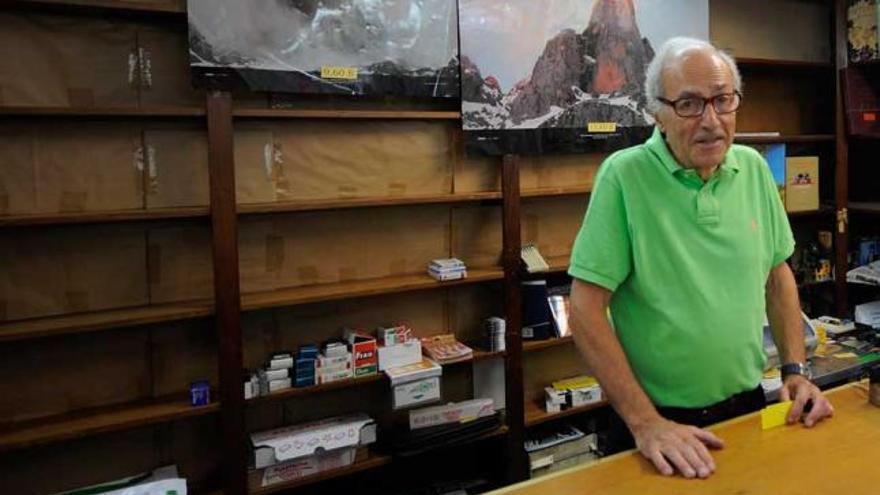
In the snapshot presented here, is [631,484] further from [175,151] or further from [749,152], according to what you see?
[175,151]

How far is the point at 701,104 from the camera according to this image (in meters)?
1.26

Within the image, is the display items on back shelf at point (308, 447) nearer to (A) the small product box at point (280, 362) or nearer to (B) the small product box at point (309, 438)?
(B) the small product box at point (309, 438)

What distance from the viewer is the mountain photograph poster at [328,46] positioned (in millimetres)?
2145

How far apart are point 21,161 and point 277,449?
126 cm

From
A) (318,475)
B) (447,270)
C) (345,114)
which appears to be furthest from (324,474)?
(345,114)

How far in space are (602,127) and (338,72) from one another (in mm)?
1272

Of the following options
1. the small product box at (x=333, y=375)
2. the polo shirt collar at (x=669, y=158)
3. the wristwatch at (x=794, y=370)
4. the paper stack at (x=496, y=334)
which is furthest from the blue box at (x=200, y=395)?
the wristwatch at (x=794, y=370)

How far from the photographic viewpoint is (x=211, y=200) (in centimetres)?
208

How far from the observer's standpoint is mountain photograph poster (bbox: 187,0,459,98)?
2145 millimetres

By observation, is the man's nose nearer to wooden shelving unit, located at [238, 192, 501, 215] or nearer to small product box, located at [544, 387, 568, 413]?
wooden shelving unit, located at [238, 192, 501, 215]

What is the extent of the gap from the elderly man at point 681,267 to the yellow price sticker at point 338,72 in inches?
51.4

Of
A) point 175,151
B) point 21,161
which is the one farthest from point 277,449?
point 21,161

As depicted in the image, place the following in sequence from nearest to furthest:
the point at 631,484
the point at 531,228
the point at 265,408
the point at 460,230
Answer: the point at 631,484
the point at 265,408
the point at 460,230
the point at 531,228

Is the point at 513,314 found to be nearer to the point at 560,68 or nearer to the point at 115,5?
the point at 560,68
